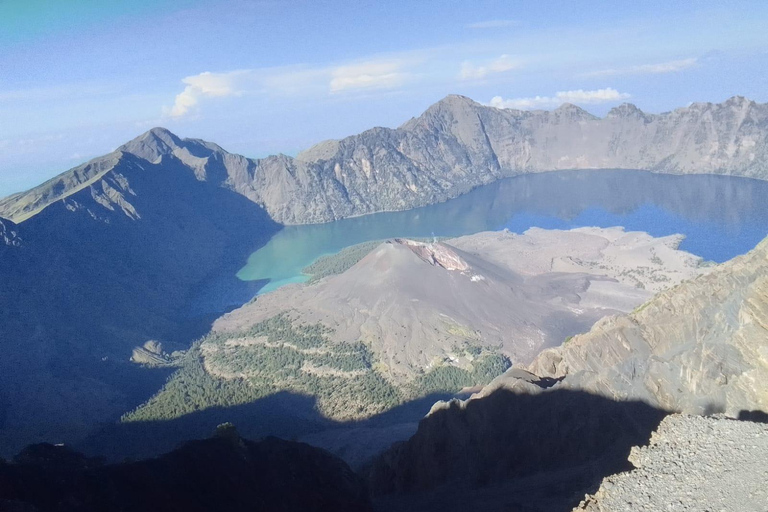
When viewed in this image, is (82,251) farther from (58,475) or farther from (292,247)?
(58,475)

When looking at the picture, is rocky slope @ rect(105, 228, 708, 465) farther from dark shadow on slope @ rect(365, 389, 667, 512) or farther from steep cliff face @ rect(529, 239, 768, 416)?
steep cliff face @ rect(529, 239, 768, 416)

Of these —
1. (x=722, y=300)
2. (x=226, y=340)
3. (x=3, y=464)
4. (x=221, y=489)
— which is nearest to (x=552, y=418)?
(x=722, y=300)

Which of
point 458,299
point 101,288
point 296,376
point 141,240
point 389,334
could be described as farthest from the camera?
point 141,240

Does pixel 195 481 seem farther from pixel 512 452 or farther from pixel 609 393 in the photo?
pixel 609 393

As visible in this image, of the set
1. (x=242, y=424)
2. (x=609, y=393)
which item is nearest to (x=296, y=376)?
(x=242, y=424)

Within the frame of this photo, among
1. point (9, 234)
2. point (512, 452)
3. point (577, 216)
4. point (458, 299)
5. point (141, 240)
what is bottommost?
point (577, 216)
